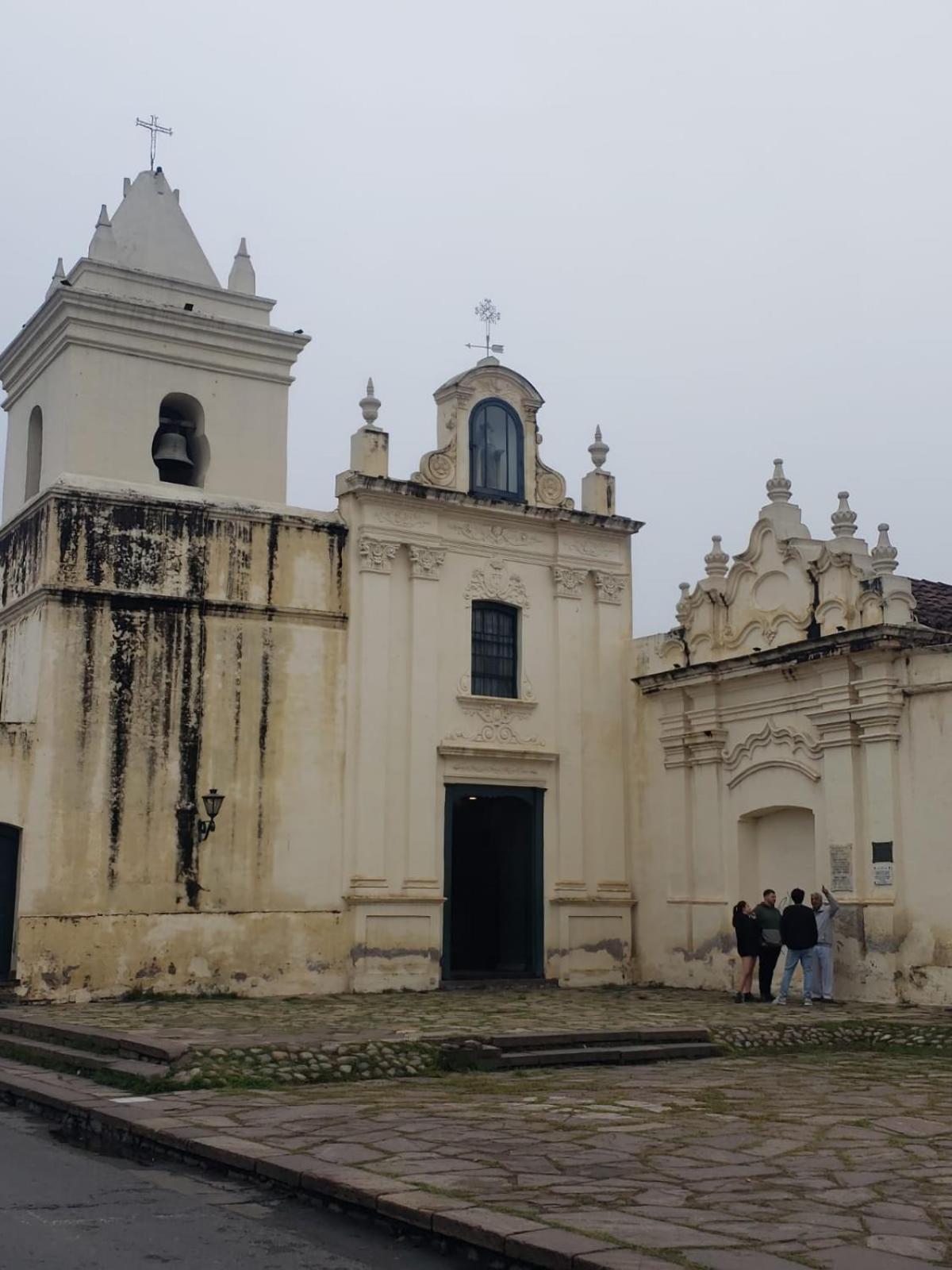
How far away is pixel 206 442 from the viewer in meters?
23.0

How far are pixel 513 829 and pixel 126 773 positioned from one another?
21.2 feet

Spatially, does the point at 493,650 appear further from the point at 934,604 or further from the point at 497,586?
the point at 934,604

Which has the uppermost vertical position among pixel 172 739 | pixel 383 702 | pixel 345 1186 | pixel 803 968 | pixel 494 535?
pixel 494 535

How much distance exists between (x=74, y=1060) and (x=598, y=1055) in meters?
4.62

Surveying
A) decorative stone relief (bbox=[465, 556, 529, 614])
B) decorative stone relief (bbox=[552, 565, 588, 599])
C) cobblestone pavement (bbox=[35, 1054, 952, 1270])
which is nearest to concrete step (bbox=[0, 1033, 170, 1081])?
cobblestone pavement (bbox=[35, 1054, 952, 1270])

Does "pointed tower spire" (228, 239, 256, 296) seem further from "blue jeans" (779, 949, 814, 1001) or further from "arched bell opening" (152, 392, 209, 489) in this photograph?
"blue jeans" (779, 949, 814, 1001)

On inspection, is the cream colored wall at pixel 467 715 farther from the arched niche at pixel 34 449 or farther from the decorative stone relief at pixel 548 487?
the arched niche at pixel 34 449

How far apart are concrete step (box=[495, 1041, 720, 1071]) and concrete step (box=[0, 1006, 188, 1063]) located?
2.77 meters

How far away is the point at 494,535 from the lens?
22.7m

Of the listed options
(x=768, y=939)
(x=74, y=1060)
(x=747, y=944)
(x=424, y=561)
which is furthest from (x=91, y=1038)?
(x=424, y=561)

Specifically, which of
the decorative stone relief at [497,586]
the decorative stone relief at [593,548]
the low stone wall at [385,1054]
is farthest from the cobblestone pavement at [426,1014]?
the decorative stone relief at [593,548]

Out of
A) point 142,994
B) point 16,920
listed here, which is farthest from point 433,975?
point 16,920

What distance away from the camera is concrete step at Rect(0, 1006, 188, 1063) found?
1199 centimetres

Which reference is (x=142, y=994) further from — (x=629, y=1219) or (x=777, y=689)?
(x=629, y=1219)
